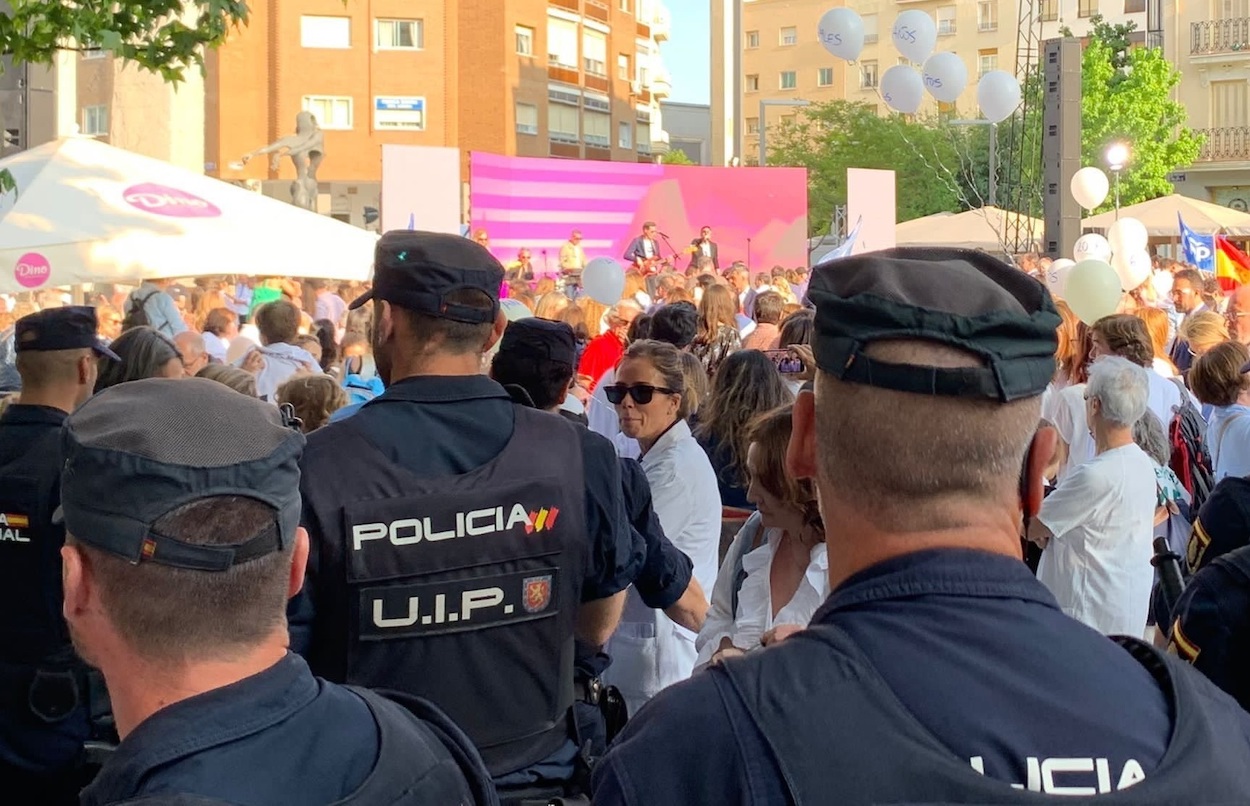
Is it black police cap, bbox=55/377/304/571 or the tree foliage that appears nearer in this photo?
black police cap, bbox=55/377/304/571

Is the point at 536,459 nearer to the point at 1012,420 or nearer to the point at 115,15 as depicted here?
the point at 1012,420

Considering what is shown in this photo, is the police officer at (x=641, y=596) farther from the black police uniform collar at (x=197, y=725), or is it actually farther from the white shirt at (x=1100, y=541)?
the white shirt at (x=1100, y=541)

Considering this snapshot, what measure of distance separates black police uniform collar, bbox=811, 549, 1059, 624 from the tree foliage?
529cm

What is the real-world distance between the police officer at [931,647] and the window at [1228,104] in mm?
61653

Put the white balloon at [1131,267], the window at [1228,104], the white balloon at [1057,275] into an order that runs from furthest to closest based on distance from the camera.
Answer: the window at [1228,104] → the white balloon at [1131,267] → the white balloon at [1057,275]

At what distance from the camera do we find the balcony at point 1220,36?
5706 cm

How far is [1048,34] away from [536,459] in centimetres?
7663

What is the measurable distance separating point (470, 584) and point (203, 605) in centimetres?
132

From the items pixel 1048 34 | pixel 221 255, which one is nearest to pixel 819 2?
pixel 1048 34

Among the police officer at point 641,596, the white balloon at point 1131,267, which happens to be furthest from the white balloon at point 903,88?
the police officer at point 641,596

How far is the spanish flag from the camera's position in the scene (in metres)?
17.1

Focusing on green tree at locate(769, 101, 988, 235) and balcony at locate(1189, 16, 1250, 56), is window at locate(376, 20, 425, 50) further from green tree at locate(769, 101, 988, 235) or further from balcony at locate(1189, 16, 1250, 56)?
balcony at locate(1189, 16, 1250, 56)

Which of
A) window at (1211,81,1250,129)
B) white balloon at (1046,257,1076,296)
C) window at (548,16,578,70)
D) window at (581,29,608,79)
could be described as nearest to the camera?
white balloon at (1046,257,1076,296)

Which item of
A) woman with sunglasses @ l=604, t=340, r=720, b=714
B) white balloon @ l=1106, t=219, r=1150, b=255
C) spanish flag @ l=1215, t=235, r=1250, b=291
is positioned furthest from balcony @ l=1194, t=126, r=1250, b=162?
woman with sunglasses @ l=604, t=340, r=720, b=714
